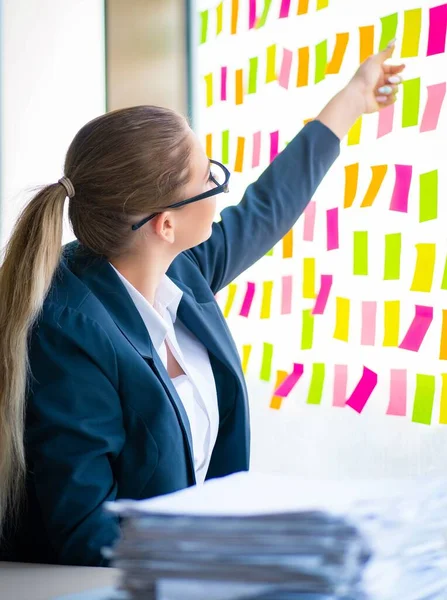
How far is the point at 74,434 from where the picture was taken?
1.12m

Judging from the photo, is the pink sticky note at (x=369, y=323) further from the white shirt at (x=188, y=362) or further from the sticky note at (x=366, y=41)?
the sticky note at (x=366, y=41)

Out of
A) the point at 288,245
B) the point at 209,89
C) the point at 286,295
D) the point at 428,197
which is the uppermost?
the point at 209,89

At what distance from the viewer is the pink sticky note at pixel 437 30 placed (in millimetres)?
1606

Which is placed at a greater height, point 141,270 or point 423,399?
point 141,270

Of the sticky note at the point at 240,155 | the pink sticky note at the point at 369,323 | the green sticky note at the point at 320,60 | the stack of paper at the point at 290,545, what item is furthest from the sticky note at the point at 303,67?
the stack of paper at the point at 290,545

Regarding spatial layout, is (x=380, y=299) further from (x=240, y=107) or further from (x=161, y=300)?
(x=240, y=107)

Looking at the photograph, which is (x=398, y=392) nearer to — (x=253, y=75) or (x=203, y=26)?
(x=253, y=75)

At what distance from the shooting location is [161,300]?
1.42m

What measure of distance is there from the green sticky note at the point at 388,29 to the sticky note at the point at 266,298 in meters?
0.65

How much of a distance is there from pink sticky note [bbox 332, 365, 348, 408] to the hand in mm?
593

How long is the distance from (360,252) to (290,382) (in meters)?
0.39

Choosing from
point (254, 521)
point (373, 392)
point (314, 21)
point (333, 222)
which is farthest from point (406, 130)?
point (254, 521)

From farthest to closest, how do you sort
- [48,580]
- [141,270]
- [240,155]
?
[240,155] → [141,270] → [48,580]

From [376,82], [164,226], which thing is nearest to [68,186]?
[164,226]
